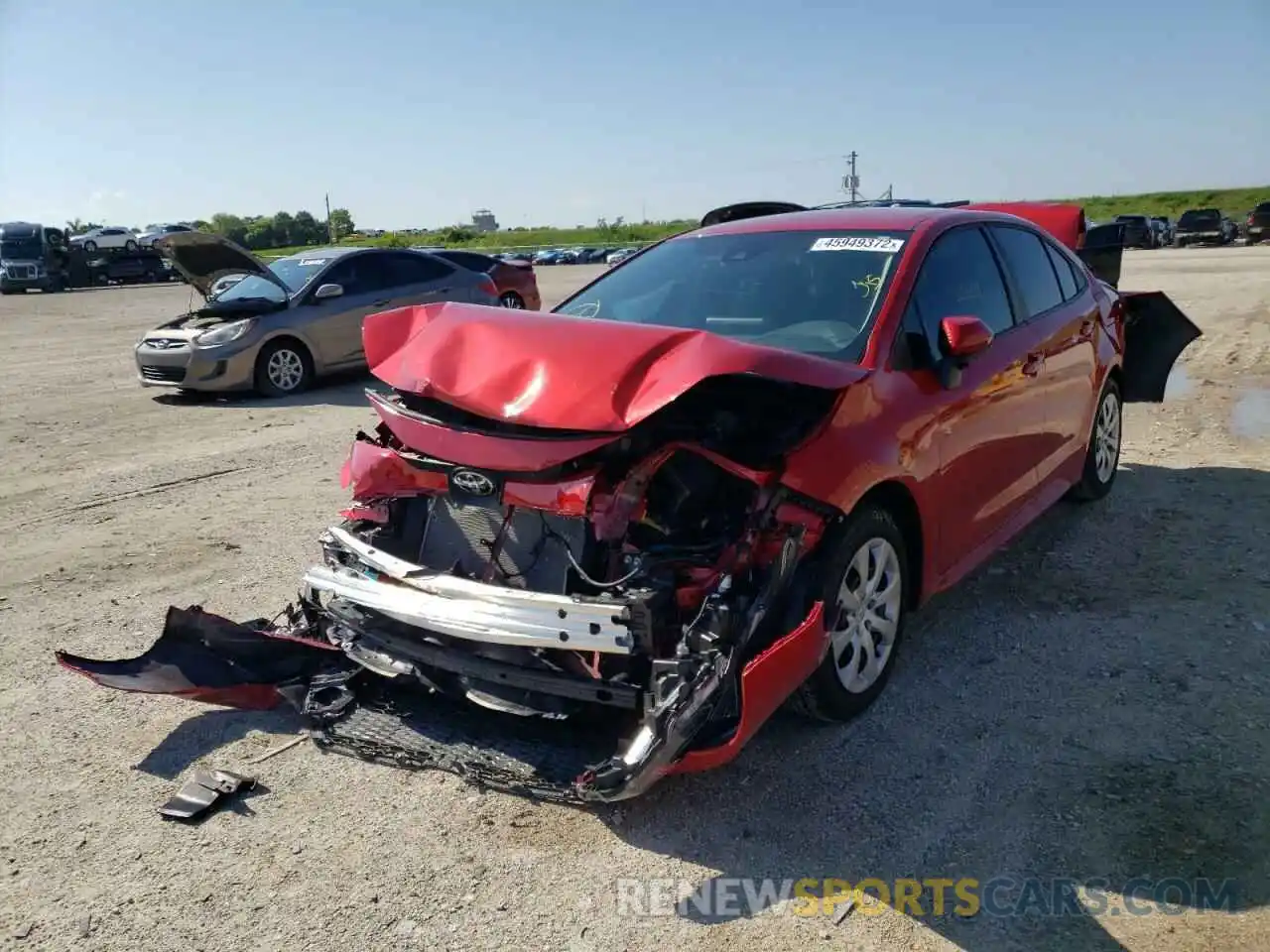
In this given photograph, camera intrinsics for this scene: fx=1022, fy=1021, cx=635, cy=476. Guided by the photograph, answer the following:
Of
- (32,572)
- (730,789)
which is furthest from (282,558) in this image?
(730,789)

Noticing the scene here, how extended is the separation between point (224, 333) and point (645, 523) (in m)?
9.07

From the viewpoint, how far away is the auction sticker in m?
4.35

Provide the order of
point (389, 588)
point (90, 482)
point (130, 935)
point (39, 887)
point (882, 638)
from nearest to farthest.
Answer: point (130, 935) → point (39, 887) → point (389, 588) → point (882, 638) → point (90, 482)

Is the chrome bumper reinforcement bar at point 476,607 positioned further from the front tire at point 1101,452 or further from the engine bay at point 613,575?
the front tire at point 1101,452

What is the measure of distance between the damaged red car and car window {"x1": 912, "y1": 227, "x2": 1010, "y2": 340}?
2cm

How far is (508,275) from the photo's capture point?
15305mm

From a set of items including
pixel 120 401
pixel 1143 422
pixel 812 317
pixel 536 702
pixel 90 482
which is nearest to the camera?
pixel 536 702

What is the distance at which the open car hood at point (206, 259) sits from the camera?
402 inches

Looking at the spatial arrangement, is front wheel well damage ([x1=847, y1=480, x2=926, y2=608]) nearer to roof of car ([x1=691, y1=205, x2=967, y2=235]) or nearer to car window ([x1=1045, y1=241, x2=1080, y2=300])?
roof of car ([x1=691, y1=205, x2=967, y2=235])

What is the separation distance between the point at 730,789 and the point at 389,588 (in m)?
1.34

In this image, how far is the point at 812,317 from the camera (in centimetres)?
415

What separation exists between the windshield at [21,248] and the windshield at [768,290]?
39662 mm

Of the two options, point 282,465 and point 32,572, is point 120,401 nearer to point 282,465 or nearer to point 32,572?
point 282,465

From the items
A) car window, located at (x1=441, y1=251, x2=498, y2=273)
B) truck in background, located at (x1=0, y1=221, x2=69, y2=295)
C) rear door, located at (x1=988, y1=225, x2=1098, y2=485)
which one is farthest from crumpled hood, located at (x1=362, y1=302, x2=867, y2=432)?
truck in background, located at (x1=0, y1=221, x2=69, y2=295)
